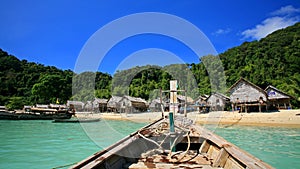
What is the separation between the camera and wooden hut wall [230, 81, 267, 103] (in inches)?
899

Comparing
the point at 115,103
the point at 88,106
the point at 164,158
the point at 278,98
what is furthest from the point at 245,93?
the point at 88,106

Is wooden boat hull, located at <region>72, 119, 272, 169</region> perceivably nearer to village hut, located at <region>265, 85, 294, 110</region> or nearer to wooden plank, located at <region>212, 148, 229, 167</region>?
wooden plank, located at <region>212, 148, 229, 167</region>

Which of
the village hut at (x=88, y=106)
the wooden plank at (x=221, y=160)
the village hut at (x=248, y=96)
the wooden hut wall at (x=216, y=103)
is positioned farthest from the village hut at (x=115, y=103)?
the wooden plank at (x=221, y=160)

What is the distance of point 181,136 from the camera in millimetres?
4125

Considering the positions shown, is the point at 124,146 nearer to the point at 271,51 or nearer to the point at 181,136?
the point at 181,136

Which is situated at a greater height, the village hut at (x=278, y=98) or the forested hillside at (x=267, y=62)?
the forested hillside at (x=267, y=62)

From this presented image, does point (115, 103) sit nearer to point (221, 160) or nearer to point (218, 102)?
point (218, 102)

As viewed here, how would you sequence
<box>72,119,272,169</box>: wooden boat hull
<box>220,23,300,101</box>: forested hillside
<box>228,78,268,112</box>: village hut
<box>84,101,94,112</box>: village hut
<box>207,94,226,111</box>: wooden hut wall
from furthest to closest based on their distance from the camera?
A: <box>84,101,94,112</box>: village hut, <box>220,23,300,101</box>: forested hillside, <box>207,94,226,111</box>: wooden hut wall, <box>228,78,268,112</box>: village hut, <box>72,119,272,169</box>: wooden boat hull

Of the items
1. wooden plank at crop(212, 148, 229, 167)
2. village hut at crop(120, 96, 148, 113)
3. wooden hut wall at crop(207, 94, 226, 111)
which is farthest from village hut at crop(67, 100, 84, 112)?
wooden plank at crop(212, 148, 229, 167)

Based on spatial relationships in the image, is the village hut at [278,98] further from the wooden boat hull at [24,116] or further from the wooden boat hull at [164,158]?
the wooden boat hull at [24,116]

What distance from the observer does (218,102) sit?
1141 inches

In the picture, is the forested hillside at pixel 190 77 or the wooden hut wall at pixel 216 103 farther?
the forested hillside at pixel 190 77

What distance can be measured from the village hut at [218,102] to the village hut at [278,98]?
6.02 meters

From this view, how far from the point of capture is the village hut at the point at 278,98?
22.9m
